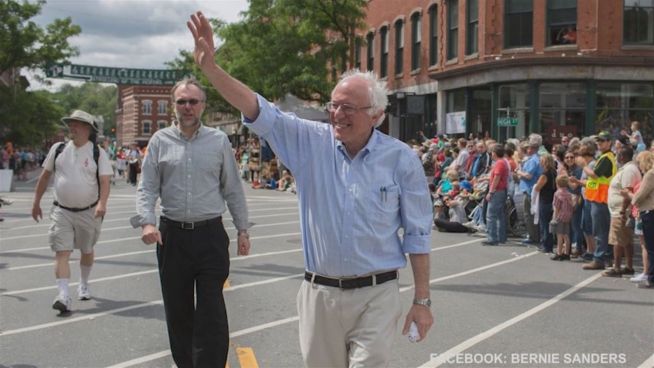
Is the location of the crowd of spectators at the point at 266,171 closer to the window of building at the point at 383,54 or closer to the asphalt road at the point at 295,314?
the window of building at the point at 383,54

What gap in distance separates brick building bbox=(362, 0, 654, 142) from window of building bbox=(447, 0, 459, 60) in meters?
0.04

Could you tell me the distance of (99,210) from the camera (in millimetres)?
7152

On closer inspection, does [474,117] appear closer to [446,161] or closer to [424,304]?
[446,161]

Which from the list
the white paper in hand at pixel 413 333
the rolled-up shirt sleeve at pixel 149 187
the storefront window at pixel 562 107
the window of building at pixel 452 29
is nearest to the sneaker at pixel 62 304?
the rolled-up shirt sleeve at pixel 149 187

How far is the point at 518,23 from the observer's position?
76.1ft

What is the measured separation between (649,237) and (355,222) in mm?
7113

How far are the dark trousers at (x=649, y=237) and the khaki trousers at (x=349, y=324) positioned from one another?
6.82m

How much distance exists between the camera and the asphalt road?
5.77 metres

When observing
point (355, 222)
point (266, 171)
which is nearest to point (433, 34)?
point (266, 171)

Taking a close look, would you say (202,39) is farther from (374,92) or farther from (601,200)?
(601,200)

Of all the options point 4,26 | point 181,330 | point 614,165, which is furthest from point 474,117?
point 4,26

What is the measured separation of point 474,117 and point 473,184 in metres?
10.3

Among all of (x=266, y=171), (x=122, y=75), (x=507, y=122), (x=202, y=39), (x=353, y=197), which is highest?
(x=122, y=75)

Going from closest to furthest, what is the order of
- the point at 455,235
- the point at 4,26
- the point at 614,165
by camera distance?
the point at 614,165 < the point at 455,235 < the point at 4,26
